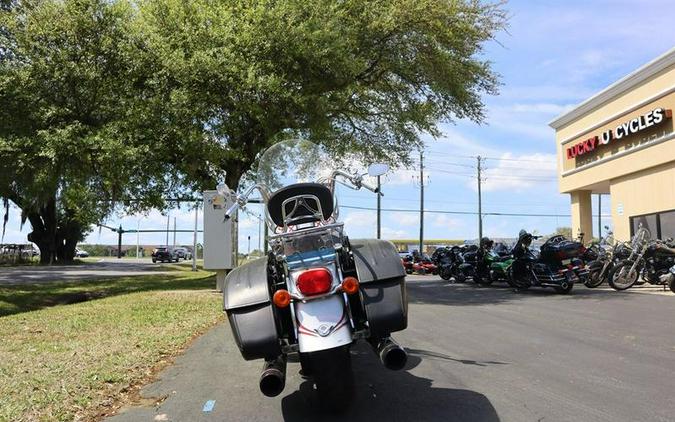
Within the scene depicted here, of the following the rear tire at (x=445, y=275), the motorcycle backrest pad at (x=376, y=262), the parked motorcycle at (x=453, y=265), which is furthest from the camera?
the rear tire at (x=445, y=275)

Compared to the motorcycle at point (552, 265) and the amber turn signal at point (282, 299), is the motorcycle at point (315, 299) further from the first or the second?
the motorcycle at point (552, 265)

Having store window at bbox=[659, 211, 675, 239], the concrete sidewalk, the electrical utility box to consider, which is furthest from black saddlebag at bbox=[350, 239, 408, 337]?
store window at bbox=[659, 211, 675, 239]

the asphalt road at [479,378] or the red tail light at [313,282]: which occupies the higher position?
the red tail light at [313,282]

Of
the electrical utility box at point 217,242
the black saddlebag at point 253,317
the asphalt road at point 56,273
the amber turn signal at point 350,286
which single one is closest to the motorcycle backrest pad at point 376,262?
the amber turn signal at point 350,286

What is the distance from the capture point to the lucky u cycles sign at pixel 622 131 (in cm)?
2095

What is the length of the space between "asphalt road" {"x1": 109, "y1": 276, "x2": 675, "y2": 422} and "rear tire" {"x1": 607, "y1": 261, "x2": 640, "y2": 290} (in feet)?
16.9

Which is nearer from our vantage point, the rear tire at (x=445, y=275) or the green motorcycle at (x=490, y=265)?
the green motorcycle at (x=490, y=265)

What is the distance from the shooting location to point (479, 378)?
18.2 feet

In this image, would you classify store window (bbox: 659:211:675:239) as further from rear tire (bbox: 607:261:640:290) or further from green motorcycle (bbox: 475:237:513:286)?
rear tire (bbox: 607:261:640:290)

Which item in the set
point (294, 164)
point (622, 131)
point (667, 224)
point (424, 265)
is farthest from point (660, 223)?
point (294, 164)

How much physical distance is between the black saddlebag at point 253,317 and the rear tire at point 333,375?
0.97 ft

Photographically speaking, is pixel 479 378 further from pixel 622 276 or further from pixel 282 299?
pixel 622 276

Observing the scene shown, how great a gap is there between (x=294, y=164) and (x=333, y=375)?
209 cm

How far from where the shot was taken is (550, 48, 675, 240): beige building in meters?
20.9
